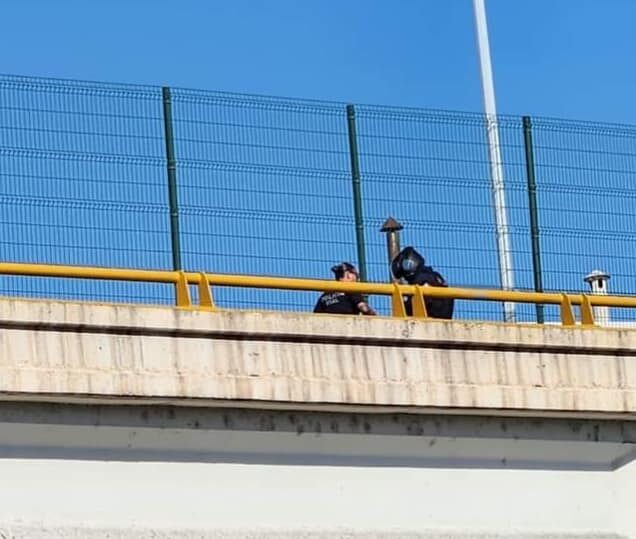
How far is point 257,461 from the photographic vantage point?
15.1 metres

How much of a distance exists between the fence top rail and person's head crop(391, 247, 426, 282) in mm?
311

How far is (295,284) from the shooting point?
623 inches

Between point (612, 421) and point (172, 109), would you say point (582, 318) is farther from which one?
point (172, 109)

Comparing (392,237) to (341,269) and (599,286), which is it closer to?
(341,269)

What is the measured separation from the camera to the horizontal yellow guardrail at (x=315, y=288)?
14802 millimetres

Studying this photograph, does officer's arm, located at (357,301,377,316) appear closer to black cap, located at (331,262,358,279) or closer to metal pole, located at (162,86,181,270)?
black cap, located at (331,262,358,279)

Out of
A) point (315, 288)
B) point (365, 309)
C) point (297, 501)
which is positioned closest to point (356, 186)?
point (365, 309)

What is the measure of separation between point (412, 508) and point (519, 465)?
1.00 metres

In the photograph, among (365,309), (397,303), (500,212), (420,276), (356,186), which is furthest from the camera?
(500,212)

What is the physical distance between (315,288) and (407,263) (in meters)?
1.21

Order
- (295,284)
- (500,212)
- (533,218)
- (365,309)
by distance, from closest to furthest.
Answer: (295,284) → (365,309) → (500,212) → (533,218)

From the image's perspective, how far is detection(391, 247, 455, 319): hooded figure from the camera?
55.2 ft

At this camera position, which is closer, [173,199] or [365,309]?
[173,199]

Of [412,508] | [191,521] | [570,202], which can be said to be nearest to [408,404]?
[412,508]
